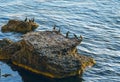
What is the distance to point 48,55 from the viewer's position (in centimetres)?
5191

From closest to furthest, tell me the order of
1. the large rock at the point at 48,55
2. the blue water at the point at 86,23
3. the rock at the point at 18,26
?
1. the large rock at the point at 48,55
2. the blue water at the point at 86,23
3. the rock at the point at 18,26

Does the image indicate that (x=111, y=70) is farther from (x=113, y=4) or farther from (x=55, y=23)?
(x=113, y=4)

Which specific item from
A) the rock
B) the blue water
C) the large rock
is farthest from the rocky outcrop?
the large rock

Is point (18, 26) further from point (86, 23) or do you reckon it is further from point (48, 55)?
point (48, 55)

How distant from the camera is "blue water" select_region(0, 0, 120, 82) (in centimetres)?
5291

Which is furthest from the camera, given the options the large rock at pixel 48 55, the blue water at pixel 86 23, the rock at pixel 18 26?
the rock at pixel 18 26

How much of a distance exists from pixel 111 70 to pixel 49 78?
10495mm

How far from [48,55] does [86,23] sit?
25.8 m

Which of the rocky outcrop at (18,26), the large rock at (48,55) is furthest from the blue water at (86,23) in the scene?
the rocky outcrop at (18,26)

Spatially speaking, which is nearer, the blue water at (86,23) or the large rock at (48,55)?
the large rock at (48,55)

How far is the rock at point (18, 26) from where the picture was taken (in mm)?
69562

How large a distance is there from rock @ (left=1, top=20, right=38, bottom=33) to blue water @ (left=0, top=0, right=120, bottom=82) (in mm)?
2087

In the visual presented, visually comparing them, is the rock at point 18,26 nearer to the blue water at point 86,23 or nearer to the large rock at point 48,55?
the blue water at point 86,23

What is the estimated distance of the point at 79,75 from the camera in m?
51.9
